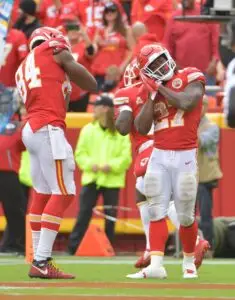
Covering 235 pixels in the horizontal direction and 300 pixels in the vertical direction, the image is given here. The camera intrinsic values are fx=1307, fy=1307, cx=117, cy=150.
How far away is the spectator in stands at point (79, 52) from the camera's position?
17.9 m

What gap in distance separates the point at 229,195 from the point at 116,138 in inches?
69.6

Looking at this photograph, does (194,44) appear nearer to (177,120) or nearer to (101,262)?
(101,262)

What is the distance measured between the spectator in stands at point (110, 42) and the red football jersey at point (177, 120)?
7.67 metres

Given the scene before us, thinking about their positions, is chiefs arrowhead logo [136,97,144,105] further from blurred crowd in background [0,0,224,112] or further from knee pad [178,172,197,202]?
blurred crowd in background [0,0,224,112]

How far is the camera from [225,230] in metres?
15.8

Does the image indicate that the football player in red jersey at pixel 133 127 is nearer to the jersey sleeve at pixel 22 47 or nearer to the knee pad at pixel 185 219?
the knee pad at pixel 185 219

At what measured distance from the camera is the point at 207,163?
15.7 metres

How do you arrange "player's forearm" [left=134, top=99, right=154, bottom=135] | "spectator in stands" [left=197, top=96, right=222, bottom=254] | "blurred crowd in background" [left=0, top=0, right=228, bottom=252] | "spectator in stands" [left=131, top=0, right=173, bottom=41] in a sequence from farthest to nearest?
"spectator in stands" [left=131, top=0, right=173, bottom=41] → "blurred crowd in background" [left=0, top=0, right=228, bottom=252] → "spectator in stands" [left=197, top=96, right=222, bottom=254] → "player's forearm" [left=134, top=99, right=154, bottom=135]

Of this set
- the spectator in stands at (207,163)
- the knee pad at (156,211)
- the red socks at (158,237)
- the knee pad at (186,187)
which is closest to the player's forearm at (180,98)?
the knee pad at (186,187)

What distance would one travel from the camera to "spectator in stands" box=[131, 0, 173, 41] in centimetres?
1914

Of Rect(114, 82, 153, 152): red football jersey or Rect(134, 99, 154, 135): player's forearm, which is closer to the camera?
Rect(134, 99, 154, 135): player's forearm

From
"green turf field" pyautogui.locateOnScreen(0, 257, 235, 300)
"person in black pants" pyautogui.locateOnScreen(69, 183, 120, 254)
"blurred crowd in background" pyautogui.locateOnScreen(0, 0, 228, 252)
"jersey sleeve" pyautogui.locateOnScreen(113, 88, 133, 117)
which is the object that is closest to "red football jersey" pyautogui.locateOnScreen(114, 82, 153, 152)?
"jersey sleeve" pyautogui.locateOnScreen(113, 88, 133, 117)

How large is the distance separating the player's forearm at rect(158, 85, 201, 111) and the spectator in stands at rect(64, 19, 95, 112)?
666 cm

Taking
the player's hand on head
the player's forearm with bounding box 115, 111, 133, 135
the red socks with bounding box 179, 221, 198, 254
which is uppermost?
the player's hand on head
